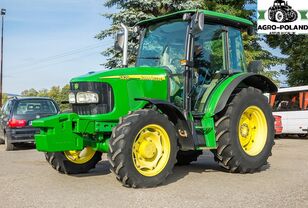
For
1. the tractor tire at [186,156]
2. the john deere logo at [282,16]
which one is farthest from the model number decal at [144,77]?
the john deere logo at [282,16]

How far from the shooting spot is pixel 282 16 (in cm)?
2630

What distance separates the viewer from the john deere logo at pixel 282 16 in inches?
1009

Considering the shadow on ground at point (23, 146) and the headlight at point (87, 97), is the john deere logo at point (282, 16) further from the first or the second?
the headlight at point (87, 97)

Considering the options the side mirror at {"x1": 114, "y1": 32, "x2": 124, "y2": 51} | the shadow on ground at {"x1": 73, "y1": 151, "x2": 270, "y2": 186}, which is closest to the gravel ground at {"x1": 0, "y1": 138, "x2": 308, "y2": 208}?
the shadow on ground at {"x1": 73, "y1": 151, "x2": 270, "y2": 186}

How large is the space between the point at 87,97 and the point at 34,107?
815 cm

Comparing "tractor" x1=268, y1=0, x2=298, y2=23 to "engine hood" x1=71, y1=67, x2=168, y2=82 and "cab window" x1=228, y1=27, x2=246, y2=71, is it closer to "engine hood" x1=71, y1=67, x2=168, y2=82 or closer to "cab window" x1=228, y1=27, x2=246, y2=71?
"cab window" x1=228, y1=27, x2=246, y2=71

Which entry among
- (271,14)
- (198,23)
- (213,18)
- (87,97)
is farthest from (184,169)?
(271,14)

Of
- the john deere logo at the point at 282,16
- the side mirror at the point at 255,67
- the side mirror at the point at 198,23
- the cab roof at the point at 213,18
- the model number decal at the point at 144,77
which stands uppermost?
the john deere logo at the point at 282,16

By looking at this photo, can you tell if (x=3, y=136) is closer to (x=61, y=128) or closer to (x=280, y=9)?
(x=61, y=128)

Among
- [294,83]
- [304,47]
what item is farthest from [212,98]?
[294,83]

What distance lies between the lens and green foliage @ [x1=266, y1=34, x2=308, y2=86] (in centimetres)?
3170

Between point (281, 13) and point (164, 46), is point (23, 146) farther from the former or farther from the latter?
point (281, 13)

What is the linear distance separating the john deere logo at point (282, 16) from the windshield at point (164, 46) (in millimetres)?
18124

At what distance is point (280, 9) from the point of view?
25.6m
